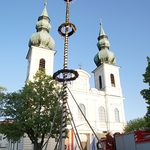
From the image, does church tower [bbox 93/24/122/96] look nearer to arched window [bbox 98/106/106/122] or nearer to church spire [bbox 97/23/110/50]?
church spire [bbox 97/23/110/50]

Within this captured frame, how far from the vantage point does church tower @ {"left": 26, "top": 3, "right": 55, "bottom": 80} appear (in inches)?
1673

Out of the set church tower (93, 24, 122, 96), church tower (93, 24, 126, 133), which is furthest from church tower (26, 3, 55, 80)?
church tower (93, 24, 126, 133)

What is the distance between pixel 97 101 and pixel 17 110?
75.3ft

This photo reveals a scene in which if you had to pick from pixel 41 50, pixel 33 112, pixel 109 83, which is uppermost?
pixel 41 50

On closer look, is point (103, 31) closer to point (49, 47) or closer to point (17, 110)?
point (49, 47)

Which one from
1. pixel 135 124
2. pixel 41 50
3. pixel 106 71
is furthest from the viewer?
pixel 106 71

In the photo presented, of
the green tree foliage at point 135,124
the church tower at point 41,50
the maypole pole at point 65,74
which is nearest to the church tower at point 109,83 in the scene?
the green tree foliage at point 135,124

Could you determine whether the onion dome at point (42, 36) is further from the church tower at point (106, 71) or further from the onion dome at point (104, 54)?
the church tower at point (106, 71)

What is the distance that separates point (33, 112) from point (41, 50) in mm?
22176

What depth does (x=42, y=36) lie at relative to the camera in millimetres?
45125

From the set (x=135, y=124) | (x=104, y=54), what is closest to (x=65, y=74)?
(x=135, y=124)

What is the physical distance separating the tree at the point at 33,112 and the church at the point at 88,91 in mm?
14433

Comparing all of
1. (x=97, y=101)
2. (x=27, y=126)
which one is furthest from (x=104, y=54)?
(x=27, y=126)

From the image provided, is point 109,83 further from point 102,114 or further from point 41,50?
point 41,50
